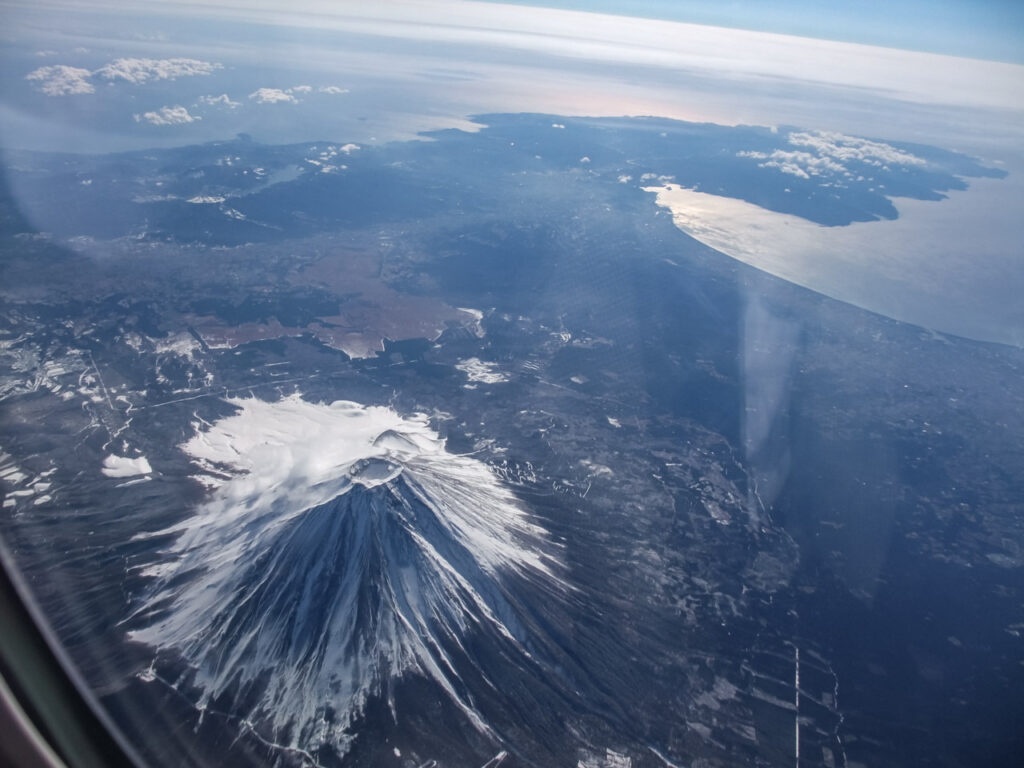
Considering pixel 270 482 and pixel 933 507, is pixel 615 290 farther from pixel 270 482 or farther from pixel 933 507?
pixel 270 482

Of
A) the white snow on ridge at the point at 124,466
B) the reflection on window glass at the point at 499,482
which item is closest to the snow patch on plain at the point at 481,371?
the reflection on window glass at the point at 499,482

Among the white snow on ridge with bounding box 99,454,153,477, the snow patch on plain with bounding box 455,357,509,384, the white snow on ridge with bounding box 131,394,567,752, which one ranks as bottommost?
the snow patch on plain with bounding box 455,357,509,384

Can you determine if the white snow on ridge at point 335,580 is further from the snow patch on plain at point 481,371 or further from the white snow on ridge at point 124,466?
the snow patch on plain at point 481,371

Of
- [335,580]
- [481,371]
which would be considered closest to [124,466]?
[335,580]

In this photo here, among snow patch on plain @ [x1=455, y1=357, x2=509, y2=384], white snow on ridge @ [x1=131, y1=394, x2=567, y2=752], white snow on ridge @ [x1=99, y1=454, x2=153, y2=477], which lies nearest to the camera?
white snow on ridge @ [x1=131, y1=394, x2=567, y2=752]

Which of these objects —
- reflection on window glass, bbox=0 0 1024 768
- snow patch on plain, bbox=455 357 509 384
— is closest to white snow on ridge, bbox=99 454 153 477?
reflection on window glass, bbox=0 0 1024 768

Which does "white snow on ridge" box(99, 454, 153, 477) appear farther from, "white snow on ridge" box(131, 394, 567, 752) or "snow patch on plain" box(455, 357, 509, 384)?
"snow patch on plain" box(455, 357, 509, 384)

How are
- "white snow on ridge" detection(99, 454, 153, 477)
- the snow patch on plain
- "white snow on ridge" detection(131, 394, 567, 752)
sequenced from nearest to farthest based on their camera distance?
"white snow on ridge" detection(131, 394, 567, 752)
"white snow on ridge" detection(99, 454, 153, 477)
the snow patch on plain

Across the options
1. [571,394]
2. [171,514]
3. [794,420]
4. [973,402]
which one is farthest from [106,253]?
[973,402]
